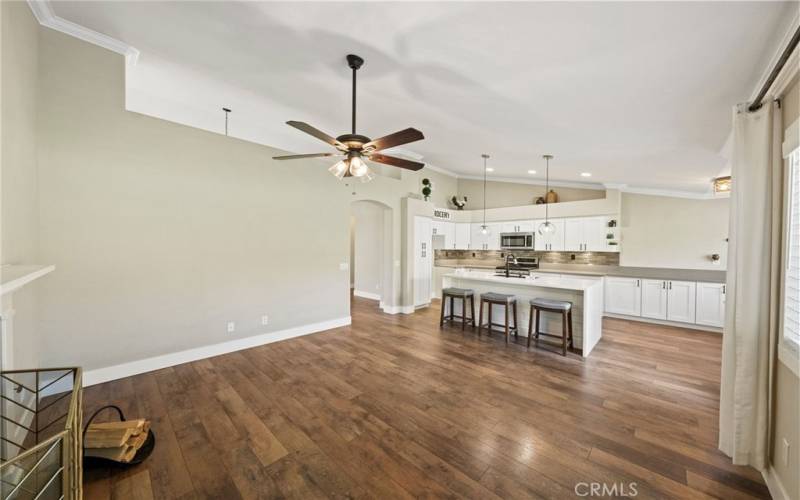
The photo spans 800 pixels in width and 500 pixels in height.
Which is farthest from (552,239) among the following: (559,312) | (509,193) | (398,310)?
(398,310)

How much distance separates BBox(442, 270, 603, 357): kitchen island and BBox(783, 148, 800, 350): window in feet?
7.55

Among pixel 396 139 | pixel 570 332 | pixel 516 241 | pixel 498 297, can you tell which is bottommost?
pixel 570 332

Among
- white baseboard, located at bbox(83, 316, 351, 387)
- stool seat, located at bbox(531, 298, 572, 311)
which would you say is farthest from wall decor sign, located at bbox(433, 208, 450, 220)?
white baseboard, located at bbox(83, 316, 351, 387)

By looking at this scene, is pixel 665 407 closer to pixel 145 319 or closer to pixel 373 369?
pixel 373 369

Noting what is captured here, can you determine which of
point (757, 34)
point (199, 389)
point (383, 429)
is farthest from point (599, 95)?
point (199, 389)

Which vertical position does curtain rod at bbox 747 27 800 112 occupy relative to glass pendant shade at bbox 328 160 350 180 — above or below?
above

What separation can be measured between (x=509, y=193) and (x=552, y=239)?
165 cm

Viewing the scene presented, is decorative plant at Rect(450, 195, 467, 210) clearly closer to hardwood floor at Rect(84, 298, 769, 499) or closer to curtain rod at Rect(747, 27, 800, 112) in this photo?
hardwood floor at Rect(84, 298, 769, 499)

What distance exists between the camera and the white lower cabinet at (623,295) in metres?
5.89

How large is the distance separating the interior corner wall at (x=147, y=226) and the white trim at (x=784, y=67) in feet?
15.5

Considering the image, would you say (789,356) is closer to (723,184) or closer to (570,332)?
(570,332)

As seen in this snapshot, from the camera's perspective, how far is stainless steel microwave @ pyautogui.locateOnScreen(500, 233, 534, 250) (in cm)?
708

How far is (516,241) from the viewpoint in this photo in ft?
23.8

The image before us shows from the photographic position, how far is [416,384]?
126 inches
